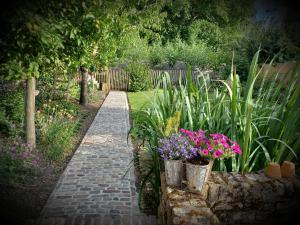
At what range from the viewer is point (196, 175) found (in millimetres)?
2928

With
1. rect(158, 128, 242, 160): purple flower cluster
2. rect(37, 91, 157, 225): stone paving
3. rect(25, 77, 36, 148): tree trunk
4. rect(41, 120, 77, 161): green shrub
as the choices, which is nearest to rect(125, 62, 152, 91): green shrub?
rect(37, 91, 157, 225): stone paving

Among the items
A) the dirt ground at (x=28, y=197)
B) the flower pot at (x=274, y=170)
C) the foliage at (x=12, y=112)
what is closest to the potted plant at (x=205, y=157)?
the flower pot at (x=274, y=170)

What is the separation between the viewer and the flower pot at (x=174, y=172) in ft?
10.1

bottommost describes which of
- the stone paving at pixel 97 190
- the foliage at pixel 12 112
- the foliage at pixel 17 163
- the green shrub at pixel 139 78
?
the stone paving at pixel 97 190

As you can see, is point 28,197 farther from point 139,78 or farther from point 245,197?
point 139,78

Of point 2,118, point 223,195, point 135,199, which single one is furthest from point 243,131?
point 2,118

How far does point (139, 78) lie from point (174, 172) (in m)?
12.7

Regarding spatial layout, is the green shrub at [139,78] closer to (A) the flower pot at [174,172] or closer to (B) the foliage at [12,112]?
(B) the foliage at [12,112]

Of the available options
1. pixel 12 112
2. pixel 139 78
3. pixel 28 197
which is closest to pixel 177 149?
pixel 28 197

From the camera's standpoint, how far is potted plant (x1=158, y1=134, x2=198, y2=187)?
3055 millimetres

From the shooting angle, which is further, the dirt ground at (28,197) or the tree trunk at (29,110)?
the tree trunk at (29,110)

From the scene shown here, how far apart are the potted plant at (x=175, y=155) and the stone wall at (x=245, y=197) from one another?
109 millimetres

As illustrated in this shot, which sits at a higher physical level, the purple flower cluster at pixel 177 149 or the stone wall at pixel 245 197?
the purple flower cluster at pixel 177 149

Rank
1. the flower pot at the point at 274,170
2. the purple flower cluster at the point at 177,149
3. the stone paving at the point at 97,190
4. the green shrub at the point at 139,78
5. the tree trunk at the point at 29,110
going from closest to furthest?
the purple flower cluster at the point at 177,149 < the flower pot at the point at 274,170 < the stone paving at the point at 97,190 < the tree trunk at the point at 29,110 < the green shrub at the point at 139,78
